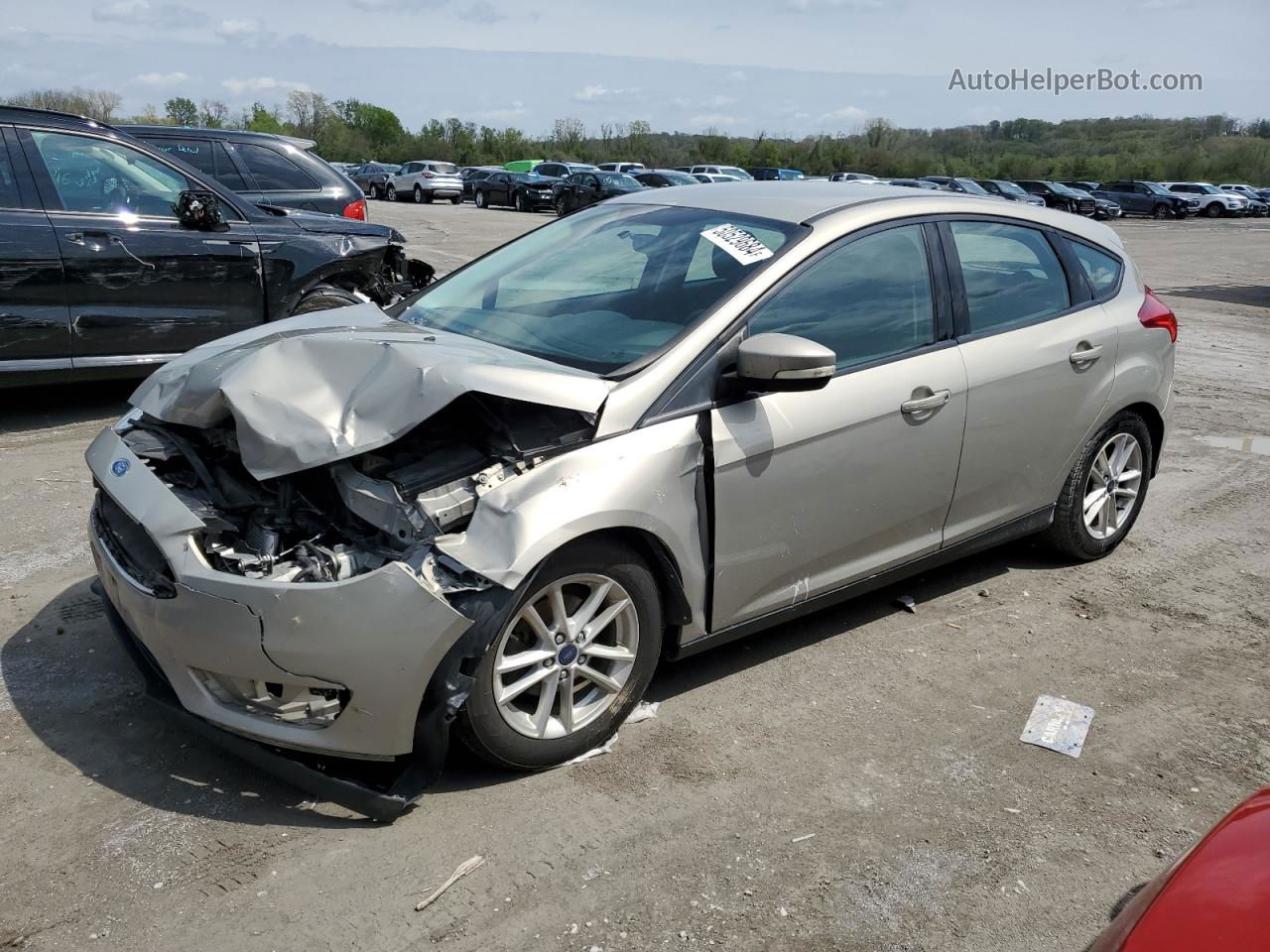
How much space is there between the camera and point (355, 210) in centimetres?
982

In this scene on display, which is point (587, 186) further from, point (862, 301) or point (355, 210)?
point (862, 301)

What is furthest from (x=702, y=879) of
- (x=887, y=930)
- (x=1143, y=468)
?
(x=1143, y=468)

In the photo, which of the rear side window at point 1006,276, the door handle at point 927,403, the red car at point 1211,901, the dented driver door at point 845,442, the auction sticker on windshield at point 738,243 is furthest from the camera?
the rear side window at point 1006,276

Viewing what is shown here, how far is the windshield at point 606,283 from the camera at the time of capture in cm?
363

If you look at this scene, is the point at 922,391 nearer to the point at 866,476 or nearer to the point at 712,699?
the point at 866,476

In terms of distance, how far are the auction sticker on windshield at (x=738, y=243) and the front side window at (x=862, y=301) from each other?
0.51ft

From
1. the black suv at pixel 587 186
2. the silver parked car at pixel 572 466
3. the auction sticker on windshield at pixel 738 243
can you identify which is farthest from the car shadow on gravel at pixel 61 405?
the black suv at pixel 587 186

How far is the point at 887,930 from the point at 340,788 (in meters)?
1.47

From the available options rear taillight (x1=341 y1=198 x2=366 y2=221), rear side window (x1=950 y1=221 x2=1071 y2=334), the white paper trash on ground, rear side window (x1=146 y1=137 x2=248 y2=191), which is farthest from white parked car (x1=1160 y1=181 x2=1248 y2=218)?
the white paper trash on ground

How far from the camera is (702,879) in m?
2.85

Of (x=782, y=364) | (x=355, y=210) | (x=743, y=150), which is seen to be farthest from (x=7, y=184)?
(x=743, y=150)

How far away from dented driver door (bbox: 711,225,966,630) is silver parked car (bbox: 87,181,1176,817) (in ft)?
0.04

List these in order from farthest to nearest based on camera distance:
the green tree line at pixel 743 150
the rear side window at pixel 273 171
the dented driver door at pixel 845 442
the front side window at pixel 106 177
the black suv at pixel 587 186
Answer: the green tree line at pixel 743 150 < the black suv at pixel 587 186 < the rear side window at pixel 273 171 < the front side window at pixel 106 177 < the dented driver door at pixel 845 442

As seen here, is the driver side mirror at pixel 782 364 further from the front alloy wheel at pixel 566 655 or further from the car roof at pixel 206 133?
the car roof at pixel 206 133
